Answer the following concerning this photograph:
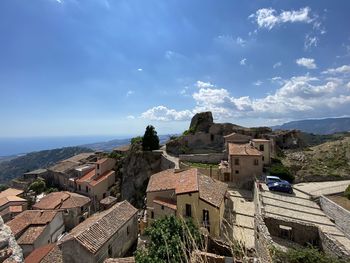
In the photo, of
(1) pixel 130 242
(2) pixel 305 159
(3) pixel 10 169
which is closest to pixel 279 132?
(2) pixel 305 159

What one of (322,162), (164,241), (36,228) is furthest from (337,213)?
(36,228)

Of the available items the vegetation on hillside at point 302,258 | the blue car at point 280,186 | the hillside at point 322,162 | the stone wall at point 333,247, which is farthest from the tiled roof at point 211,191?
the hillside at point 322,162

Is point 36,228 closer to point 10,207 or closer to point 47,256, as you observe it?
point 47,256

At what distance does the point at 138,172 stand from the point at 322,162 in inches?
1150

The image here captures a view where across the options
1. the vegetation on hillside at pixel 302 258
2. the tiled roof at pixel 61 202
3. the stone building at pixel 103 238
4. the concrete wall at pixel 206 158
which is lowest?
the tiled roof at pixel 61 202

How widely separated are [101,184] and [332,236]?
4200 cm

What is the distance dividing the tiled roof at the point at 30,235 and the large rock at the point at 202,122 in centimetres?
3292

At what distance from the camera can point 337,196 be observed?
957 inches

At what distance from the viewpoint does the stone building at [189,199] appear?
20.3m

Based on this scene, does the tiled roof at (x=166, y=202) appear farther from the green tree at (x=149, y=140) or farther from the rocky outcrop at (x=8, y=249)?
the green tree at (x=149, y=140)

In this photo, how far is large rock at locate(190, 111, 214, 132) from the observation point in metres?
51.1

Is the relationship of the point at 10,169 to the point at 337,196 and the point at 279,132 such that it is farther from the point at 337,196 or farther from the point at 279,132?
the point at 337,196

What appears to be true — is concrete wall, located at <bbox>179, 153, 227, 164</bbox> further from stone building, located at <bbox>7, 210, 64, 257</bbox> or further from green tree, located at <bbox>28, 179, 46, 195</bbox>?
green tree, located at <bbox>28, 179, 46, 195</bbox>

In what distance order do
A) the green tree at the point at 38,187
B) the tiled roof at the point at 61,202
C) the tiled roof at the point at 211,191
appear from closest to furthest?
the tiled roof at the point at 211,191, the tiled roof at the point at 61,202, the green tree at the point at 38,187
